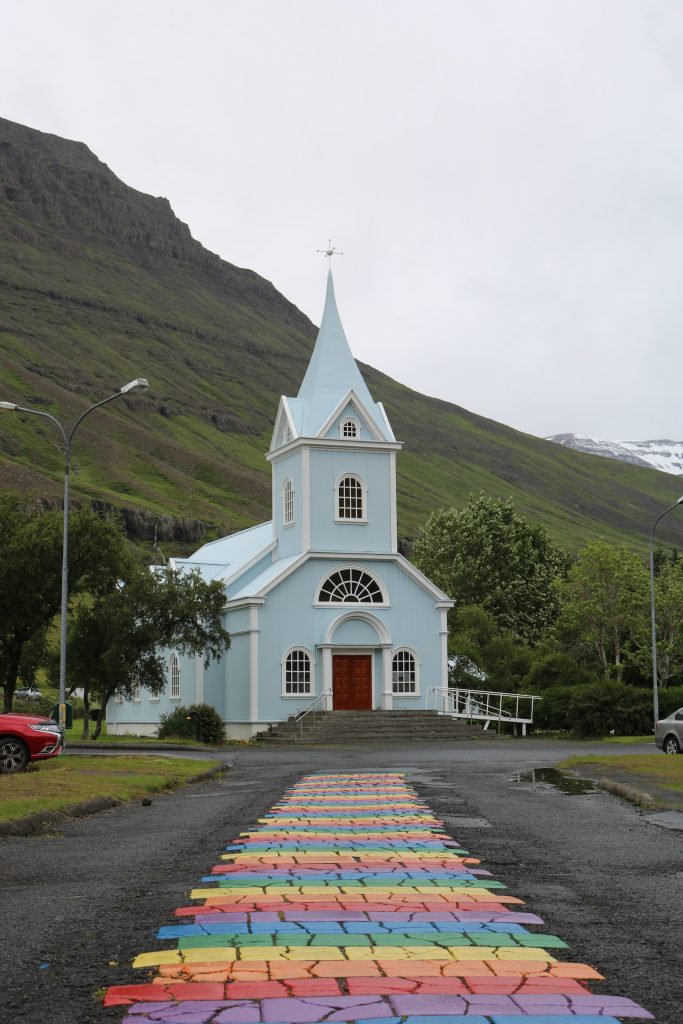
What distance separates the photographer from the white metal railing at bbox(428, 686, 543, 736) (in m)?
44.5

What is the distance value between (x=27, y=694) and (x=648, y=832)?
2849 inches

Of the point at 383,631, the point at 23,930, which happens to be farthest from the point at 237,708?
the point at 23,930

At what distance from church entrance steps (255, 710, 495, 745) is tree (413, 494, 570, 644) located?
81.2ft

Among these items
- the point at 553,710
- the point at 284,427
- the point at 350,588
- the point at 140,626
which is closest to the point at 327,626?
the point at 350,588

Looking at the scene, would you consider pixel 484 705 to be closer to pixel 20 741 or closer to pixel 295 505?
pixel 295 505

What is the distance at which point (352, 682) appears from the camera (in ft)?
147

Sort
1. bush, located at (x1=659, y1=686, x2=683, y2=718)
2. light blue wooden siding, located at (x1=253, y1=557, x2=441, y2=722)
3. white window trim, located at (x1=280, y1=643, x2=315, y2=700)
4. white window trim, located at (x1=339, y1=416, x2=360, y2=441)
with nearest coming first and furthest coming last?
bush, located at (x1=659, y1=686, x2=683, y2=718), light blue wooden siding, located at (x1=253, y1=557, x2=441, y2=722), white window trim, located at (x1=280, y1=643, x2=315, y2=700), white window trim, located at (x1=339, y1=416, x2=360, y2=441)

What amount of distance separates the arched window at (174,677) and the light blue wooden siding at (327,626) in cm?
664

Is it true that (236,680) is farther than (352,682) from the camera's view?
Yes

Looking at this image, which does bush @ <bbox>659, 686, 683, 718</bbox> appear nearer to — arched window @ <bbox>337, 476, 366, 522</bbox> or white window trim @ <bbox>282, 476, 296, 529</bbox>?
arched window @ <bbox>337, 476, 366, 522</bbox>

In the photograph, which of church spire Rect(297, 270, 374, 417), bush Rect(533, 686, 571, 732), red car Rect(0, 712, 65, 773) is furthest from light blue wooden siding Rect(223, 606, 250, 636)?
red car Rect(0, 712, 65, 773)

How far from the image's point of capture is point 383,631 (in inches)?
1767

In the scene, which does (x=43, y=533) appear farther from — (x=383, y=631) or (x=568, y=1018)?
(x=568, y=1018)

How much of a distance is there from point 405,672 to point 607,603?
10797 millimetres
